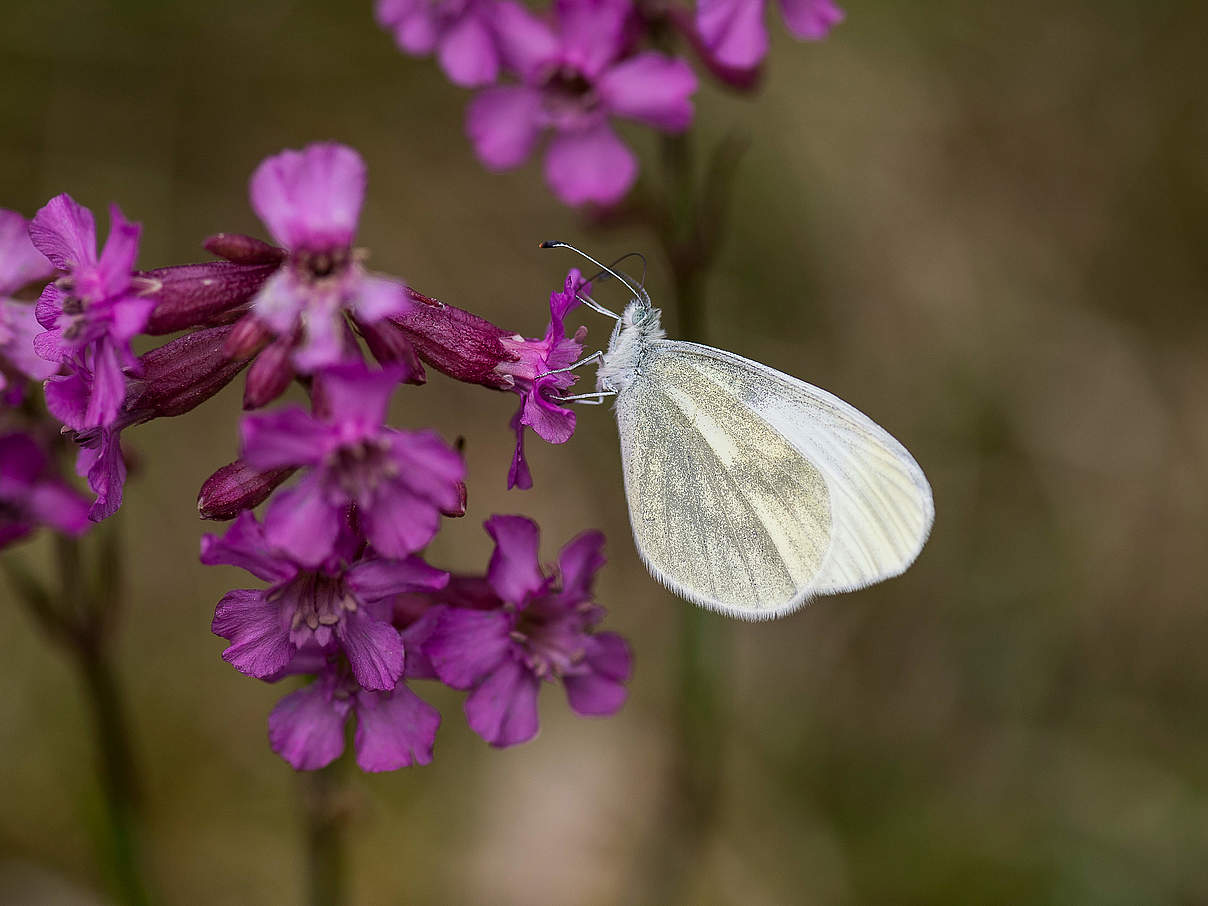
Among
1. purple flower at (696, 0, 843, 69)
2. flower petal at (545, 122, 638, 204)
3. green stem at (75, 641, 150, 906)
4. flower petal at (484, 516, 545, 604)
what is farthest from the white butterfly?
green stem at (75, 641, 150, 906)

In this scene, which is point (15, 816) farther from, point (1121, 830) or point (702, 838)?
point (1121, 830)

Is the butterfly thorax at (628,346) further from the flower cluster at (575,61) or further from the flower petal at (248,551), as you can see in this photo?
the flower petal at (248,551)

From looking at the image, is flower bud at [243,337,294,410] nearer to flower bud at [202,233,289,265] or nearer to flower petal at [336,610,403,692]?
flower bud at [202,233,289,265]

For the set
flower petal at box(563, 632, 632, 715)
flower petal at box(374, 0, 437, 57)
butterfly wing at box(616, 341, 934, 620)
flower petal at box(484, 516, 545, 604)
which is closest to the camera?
flower petal at box(484, 516, 545, 604)

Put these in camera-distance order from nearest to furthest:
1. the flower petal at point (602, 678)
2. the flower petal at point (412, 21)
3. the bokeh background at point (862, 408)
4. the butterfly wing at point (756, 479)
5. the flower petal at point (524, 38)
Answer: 1. the flower petal at point (602, 678)
2. the butterfly wing at point (756, 479)
3. the flower petal at point (524, 38)
4. the flower petal at point (412, 21)
5. the bokeh background at point (862, 408)

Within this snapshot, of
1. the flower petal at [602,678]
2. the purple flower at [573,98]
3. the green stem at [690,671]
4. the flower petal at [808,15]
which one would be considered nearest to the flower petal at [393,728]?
the flower petal at [602,678]

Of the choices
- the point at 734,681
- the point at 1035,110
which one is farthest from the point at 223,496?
the point at 1035,110

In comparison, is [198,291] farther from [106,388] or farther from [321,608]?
[321,608]
